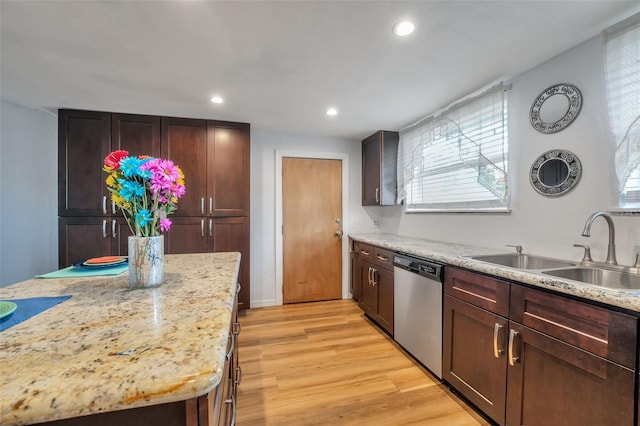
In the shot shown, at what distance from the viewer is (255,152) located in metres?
3.42

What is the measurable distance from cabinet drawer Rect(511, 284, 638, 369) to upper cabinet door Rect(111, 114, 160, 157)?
3377 mm

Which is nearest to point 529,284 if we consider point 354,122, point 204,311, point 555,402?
point 555,402

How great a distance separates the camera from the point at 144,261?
1.06m

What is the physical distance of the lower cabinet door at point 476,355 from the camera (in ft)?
4.80

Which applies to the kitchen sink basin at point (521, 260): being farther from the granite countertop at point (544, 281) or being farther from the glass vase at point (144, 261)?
the glass vase at point (144, 261)

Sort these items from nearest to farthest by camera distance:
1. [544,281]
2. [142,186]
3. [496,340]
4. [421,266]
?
[142,186], [544,281], [496,340], [421,266]

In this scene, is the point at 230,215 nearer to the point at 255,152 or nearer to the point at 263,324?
the point at 255,152

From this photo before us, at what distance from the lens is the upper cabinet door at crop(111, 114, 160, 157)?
2.78 m

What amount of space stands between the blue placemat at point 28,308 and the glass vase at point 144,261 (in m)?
0.22

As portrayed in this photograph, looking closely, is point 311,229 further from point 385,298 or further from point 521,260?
point 521,260

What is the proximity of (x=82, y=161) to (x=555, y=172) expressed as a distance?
4150mm

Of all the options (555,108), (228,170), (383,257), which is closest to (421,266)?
(383,257)

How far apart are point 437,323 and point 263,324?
6.07ft

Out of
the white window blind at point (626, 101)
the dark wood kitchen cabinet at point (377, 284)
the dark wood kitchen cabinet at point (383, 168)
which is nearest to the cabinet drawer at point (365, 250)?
the dark wood kitchen cabinet at point (377, 284)
